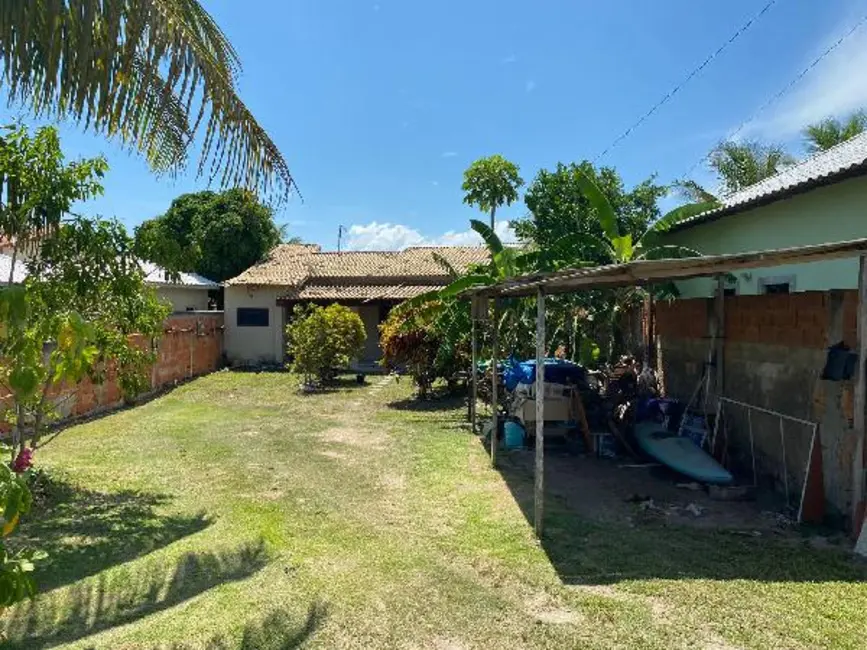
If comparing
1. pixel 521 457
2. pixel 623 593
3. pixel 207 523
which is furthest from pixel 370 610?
pixel 521 457

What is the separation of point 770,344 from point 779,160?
64.9ft

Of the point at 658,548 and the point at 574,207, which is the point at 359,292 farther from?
the point at 658,548

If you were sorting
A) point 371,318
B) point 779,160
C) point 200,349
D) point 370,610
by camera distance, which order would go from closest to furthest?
point 370,610
point 200,349
point 779,160
point 371,318

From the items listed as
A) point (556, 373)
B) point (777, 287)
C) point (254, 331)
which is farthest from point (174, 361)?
point (777, 287)

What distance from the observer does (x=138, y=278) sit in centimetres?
805

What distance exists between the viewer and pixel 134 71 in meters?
5.27

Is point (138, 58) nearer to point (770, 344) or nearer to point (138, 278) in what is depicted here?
point (138, 278)

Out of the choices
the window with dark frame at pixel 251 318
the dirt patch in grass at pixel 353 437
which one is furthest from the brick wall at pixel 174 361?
the dirt patch in grass at pixel 353 437

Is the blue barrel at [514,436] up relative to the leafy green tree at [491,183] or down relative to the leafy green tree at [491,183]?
down

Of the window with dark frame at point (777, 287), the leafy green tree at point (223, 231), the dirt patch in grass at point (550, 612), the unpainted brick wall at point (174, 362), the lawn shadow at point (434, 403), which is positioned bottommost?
the dirt patch in grass at point (550, 612)

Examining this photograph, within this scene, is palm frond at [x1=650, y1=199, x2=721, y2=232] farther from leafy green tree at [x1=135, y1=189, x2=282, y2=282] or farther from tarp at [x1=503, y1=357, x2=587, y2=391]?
leafy green tree at [x1=135, y1=189, x2=282, y2=282]

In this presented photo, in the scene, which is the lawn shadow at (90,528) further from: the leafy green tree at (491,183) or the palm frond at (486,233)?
the leafy green tree at (491,183)

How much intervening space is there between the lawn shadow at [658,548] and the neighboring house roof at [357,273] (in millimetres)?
18779

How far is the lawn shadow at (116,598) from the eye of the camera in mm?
4582
